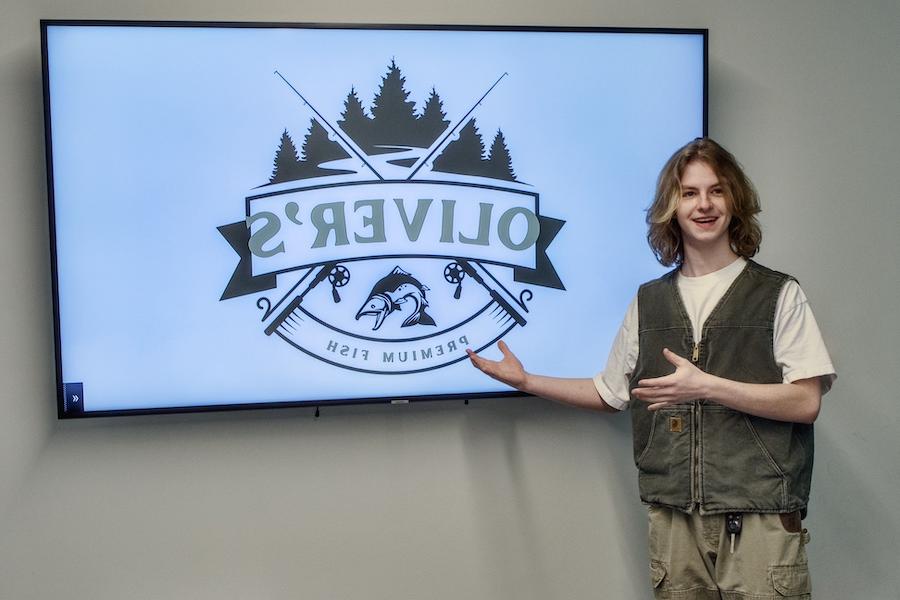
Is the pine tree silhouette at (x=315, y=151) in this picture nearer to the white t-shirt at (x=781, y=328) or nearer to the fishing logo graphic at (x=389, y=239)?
the fishing logo graphic at (x=389, y=239)

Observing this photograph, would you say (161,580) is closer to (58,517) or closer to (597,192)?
(58,517)

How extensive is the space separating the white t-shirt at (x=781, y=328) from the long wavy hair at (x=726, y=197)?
59 millimetres

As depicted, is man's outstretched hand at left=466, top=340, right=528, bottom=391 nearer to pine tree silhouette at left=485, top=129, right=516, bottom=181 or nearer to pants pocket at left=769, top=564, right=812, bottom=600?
pine tree silhouette at left=485, top=129, right=516, bottom=181

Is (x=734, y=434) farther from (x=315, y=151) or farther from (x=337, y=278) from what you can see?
(x=315, y=151)

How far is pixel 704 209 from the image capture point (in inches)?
69.3

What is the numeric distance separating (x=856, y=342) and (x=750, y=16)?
1.01 meters

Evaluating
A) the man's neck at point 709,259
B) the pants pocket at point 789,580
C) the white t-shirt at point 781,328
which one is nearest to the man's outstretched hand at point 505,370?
the white t-shirt at point 781,328

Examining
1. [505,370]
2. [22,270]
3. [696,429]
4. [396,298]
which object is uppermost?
[22,270]

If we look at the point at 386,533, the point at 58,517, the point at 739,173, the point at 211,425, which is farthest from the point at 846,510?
the point at 58,517

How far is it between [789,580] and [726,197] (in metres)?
0.83

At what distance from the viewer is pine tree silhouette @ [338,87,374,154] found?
6.85ft

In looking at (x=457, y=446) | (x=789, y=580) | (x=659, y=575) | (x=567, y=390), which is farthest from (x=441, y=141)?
(x=789, y=580)

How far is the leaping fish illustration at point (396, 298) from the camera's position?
82.8 inches

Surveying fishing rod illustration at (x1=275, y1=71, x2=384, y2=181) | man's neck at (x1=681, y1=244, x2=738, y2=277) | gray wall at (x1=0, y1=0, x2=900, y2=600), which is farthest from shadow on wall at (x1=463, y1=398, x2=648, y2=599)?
fishing rod illustration at (x1=275, y1=71, x2=384, y2=181)
